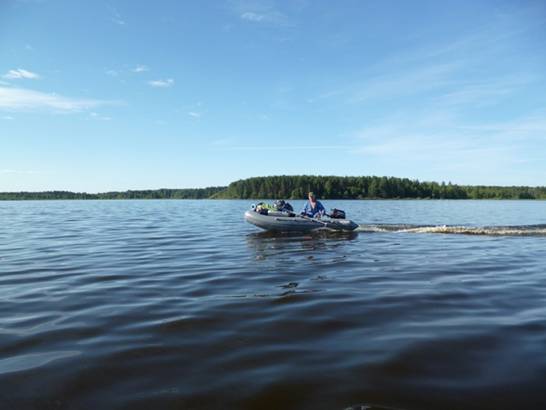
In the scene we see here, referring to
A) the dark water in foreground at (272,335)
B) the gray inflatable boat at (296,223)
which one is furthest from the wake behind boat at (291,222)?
the dark water in foreground at (272,335)

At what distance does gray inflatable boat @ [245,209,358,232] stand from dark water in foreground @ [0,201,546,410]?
845 centimetres

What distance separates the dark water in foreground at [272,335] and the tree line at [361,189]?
377ft

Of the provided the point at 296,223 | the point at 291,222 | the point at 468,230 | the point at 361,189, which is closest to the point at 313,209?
the point at 296,223

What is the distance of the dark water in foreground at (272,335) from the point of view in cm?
358

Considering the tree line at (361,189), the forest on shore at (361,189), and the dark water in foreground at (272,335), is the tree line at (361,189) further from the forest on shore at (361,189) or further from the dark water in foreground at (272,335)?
the dark water in foreground at (272,335)

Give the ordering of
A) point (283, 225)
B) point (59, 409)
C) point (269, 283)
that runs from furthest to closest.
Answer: point (283, 225) < point (269, 283) < point (59, 409)

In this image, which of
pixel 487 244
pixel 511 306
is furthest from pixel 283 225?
pixel 511 306

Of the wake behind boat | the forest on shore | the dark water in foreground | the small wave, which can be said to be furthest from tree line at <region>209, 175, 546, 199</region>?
the dark water in foreground

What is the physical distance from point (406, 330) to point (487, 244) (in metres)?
11.4

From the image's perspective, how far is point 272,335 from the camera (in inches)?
199

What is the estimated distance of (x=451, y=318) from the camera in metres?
5.65

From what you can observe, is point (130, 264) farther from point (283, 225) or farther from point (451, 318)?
point (283, 225)

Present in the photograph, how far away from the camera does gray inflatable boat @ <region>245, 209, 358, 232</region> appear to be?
62.6ft

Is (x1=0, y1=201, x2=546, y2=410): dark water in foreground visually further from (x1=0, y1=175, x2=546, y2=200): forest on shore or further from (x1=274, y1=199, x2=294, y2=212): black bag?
(x1=0, y1=175, x2=546, y2=200): forest on shore
